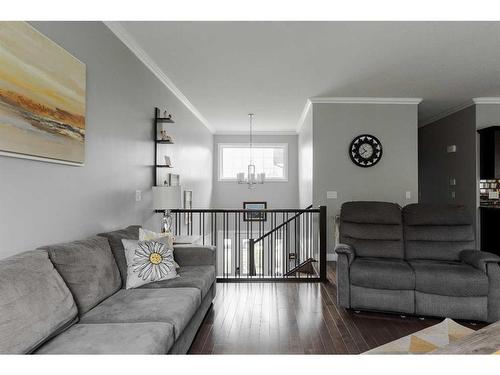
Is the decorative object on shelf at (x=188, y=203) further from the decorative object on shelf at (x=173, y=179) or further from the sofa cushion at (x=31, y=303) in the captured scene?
the sofa cushion at (x=31, y=303)

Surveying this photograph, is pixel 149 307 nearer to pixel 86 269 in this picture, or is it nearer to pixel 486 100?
pixel 86 269

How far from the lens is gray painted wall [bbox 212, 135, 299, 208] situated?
8812 mm

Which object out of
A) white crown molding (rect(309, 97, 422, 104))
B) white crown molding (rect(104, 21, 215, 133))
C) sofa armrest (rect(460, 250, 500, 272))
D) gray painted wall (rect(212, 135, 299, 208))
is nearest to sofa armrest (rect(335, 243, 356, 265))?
sofa armrest (rect(460, 250, 500, 272))

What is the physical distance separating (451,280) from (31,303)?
10.6ft

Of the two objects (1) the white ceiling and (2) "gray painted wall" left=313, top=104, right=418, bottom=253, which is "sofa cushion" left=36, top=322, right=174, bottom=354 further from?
(2) "gray painted wall" left=313, top=104, right=418, bottom=253

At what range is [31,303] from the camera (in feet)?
5.00

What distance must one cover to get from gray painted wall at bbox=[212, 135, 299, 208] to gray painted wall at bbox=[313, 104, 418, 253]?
305 centimetres

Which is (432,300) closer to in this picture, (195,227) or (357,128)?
(357,128)

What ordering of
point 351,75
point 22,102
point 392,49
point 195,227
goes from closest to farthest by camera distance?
point 22,102 → point 392,49 → point 351,75 → point 195,227

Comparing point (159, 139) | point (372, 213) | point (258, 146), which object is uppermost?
point (258, 146)

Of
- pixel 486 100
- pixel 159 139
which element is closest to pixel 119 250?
pixel 159 139

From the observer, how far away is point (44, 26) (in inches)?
83.7
